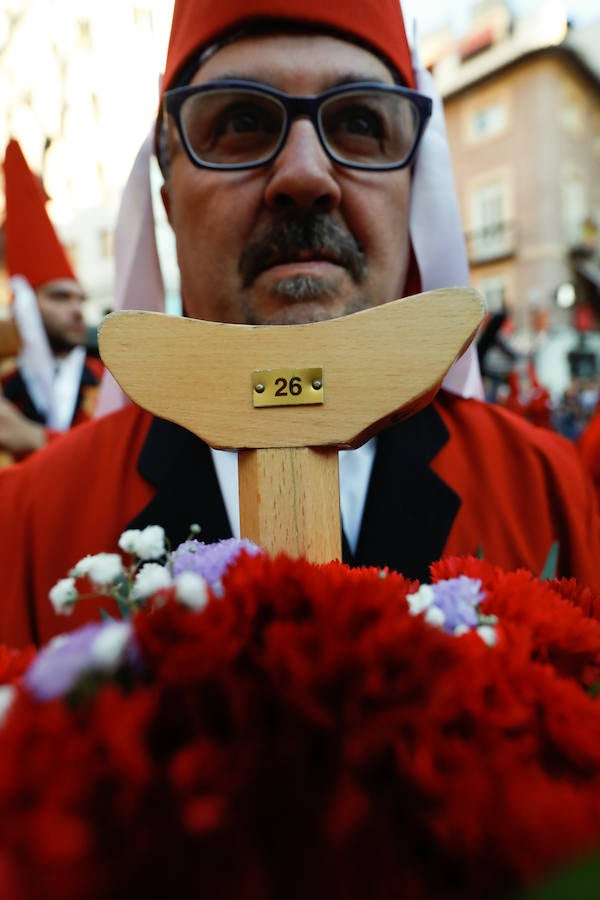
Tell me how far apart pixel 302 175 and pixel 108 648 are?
2.25 ft

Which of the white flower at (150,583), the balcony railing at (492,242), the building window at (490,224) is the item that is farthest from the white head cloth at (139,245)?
the building window at (490,224)

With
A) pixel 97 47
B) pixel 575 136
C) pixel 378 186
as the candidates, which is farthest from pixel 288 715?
pixel 575 136

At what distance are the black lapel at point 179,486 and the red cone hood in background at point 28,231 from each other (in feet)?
4.85

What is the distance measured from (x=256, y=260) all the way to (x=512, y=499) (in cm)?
50

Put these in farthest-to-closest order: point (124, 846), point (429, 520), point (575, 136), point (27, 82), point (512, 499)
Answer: point (575, 136) → point (27, 82) → point (512, 499) → point (429, 520) → point (124, 846)

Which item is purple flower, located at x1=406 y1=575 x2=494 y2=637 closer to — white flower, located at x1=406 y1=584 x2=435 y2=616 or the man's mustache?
white flower, located at x1=406 y1=584 x2=435 y2=616

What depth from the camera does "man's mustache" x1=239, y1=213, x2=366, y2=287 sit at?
0.84m

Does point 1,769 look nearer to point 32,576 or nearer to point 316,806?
point 316,806

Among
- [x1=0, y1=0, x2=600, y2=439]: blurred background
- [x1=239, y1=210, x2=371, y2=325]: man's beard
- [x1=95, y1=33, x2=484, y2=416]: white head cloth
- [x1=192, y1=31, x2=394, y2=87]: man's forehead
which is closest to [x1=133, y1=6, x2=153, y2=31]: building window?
[x1=95, y1=33, x2=484, y2=416]: white head cloth

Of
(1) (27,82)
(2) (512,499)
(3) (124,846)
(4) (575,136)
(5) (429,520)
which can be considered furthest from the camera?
(4) (575,136)

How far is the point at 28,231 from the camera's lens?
245 centimetres

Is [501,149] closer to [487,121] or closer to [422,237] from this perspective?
[487,121]

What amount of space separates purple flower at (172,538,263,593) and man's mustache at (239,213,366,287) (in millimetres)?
535

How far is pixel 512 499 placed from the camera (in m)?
1.00
